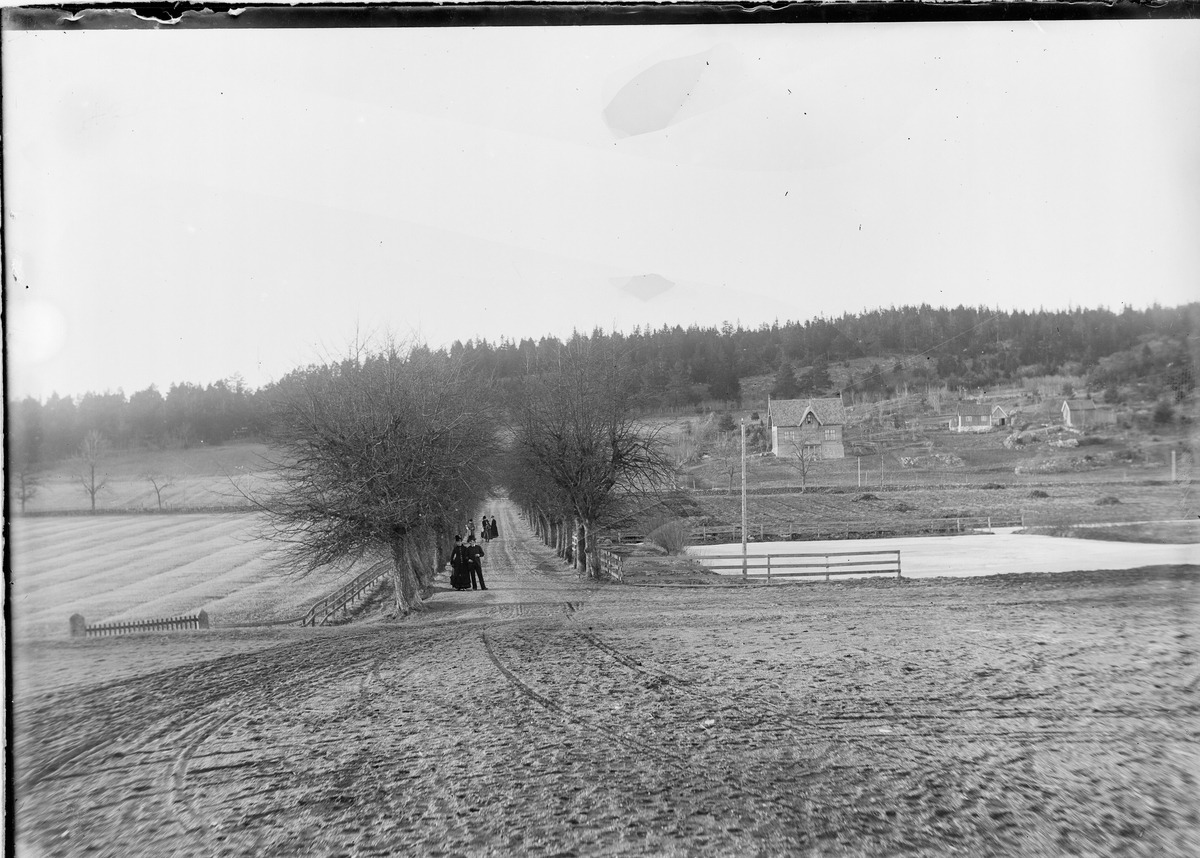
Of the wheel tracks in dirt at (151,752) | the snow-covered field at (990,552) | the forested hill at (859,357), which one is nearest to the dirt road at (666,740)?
the wheel tracks in dirt at (151,752)

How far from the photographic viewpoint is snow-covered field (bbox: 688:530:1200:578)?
3.46 metres

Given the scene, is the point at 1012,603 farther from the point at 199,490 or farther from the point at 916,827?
the point at 199,490

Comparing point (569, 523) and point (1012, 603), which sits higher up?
point (569, 523)

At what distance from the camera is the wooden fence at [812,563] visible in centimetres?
441

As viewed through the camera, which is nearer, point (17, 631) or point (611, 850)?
point (611, 850)

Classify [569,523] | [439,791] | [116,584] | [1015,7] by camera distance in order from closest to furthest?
1. [439,791]
2. [1015,7]
3. [116,584]
4. [569,523]

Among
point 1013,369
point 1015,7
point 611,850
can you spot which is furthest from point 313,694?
point 1015,7

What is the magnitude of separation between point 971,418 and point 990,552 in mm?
1005

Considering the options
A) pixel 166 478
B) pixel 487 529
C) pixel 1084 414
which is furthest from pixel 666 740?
pixel 487 529

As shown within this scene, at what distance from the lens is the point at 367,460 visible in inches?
215

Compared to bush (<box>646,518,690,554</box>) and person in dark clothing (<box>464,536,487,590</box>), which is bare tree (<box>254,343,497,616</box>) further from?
bush (<box>646,518,690,554</box>)

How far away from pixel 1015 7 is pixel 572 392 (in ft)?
10.2

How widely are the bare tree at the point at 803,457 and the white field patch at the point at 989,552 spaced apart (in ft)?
2.37

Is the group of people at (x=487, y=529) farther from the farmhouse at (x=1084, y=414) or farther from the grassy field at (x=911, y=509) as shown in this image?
the farmhouse at (x=1084, y=414)
